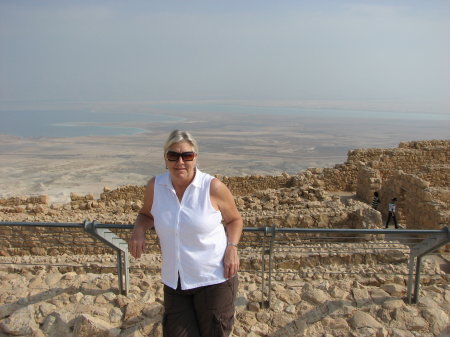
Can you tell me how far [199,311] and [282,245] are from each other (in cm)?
476

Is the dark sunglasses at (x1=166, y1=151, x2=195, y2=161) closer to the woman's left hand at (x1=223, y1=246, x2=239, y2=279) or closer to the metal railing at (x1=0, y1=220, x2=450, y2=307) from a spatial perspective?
the woman's left hand at (x1=223, y1=246, x2=239, y2=279)

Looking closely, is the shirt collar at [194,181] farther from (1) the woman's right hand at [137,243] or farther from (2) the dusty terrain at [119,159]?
(2) the dusty terrain at [119,159]

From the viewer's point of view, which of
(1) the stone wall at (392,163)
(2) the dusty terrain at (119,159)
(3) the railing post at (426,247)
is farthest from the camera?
(2) the dusty terrain at (119,159)

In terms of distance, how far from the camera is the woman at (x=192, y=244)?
2377 millimetres

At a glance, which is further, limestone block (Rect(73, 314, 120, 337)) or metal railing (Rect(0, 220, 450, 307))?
metal railing (Rect(0, 220, 450, 307))

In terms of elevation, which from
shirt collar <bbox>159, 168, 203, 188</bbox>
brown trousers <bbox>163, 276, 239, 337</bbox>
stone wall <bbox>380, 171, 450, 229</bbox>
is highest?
shirt collar <bbox>159, 168, 203, 188</bbox>

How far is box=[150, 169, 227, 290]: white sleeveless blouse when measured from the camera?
2359mm

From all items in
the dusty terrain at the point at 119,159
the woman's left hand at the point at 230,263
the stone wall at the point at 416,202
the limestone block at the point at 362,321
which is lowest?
the dusty terrain at the point at 119,159

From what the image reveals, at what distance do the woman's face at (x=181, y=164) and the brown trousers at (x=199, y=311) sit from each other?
71cm

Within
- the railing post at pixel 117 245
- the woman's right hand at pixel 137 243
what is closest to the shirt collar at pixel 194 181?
the woman's right hand at pixel 137 243

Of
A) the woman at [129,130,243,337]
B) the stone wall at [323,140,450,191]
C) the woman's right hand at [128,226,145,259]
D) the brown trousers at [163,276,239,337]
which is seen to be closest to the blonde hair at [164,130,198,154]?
the woman at [129,130,243,337]

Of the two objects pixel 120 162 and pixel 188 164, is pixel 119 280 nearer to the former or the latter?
pixel 188 164

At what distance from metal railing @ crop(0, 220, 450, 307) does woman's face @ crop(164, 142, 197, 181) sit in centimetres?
96

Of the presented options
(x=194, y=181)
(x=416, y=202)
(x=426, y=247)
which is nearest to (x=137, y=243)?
(x=194, y=181)
